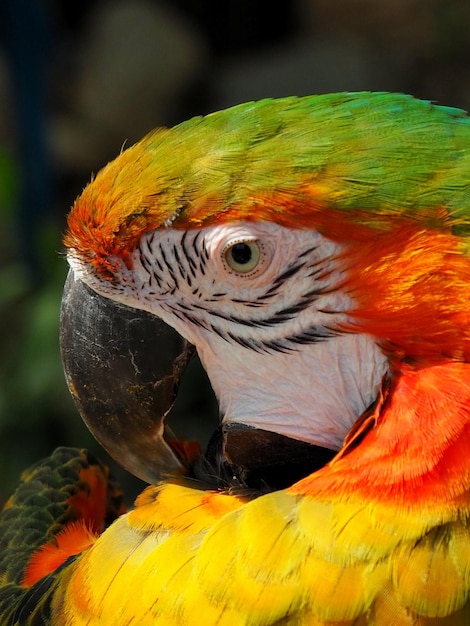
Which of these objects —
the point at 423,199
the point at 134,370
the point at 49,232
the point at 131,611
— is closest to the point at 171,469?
the point at 134,370

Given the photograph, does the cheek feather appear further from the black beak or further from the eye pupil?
the black beak

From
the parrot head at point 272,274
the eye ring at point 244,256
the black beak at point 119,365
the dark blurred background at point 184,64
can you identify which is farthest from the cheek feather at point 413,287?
the dark blurred background at point 184,64

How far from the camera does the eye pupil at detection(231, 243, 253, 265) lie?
1142mm

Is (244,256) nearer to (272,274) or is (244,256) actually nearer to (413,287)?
(272,274)

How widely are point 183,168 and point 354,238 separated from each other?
252 millimetres

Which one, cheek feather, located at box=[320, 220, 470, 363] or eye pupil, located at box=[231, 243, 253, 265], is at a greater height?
eye pupil, located at box=[231, 243, 253, 265]

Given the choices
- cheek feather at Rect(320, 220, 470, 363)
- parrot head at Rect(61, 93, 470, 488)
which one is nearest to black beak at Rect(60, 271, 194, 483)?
parrot head at Rect(61, 93, 470, 488)

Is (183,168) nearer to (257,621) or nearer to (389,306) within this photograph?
(389,306)

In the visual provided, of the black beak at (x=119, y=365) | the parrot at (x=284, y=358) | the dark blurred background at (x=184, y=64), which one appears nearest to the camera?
the parrot at (x=284, y=358)

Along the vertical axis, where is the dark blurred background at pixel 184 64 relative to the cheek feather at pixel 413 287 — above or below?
above

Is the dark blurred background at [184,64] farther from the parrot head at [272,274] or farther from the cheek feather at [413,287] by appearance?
the cheek feather at [413,287]

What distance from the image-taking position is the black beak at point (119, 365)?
1261 millimetres

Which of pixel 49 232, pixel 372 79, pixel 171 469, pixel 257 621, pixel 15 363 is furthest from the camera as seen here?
pixel 372 79

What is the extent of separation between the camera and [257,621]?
1001mm
